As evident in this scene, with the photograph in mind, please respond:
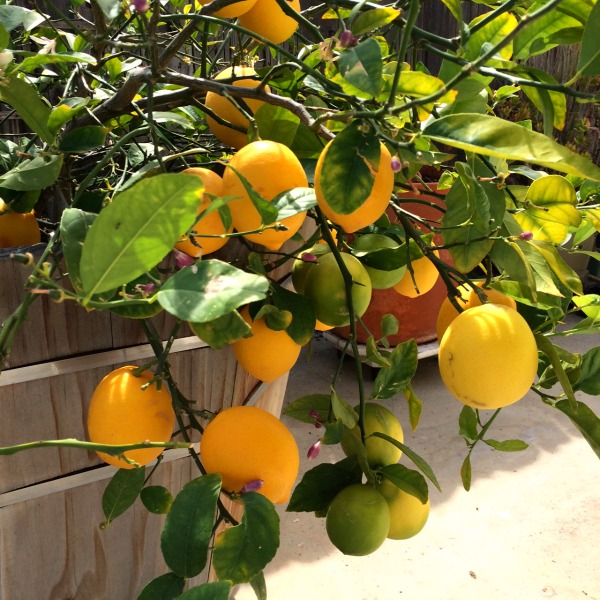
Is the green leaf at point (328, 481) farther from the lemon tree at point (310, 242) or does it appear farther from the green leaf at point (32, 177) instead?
the green leaf at point (32, 177)

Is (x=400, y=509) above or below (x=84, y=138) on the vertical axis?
below

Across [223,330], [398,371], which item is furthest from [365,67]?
[398,371]

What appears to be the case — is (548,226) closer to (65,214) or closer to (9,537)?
(65,214)

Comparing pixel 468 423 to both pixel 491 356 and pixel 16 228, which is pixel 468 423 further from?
pixel 16 228

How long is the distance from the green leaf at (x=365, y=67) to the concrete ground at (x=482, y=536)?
36.2 inches

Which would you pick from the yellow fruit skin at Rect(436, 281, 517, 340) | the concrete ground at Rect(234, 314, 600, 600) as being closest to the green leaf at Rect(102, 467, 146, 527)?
the yellow fruit skin at Rect(436, 281, 517, 340)

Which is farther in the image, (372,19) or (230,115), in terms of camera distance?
(230,115)

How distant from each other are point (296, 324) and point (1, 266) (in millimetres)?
185

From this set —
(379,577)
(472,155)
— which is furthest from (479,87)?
(379,577)

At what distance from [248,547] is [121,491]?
11cm

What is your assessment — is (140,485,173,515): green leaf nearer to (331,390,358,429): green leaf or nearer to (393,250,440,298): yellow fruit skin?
(331,390,358,429): green leaf

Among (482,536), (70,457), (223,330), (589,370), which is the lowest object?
(482,536)

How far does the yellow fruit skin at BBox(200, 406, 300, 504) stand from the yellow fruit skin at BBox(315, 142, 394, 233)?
5.0 inches

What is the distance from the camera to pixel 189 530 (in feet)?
1.03
